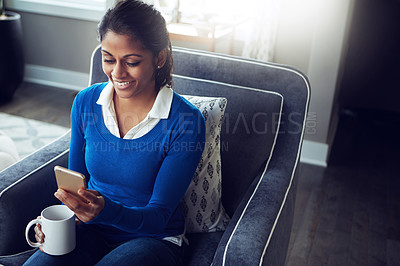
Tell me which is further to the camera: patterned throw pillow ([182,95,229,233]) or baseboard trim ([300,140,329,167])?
baseboard trim ([300,140,329,167])

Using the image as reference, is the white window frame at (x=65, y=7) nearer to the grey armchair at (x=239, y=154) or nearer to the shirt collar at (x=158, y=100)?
the grey armchair at (x=239, y=154)

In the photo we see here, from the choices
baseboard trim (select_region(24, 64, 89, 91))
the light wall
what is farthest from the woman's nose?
baseboard trim (select_region(24, 64, 89, 91))

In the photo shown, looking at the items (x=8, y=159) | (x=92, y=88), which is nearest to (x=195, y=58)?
(x=92, y=88)

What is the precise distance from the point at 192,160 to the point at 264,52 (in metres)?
1.89

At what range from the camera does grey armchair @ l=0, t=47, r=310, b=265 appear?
124 cm

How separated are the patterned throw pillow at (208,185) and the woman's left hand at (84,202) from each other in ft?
1.24

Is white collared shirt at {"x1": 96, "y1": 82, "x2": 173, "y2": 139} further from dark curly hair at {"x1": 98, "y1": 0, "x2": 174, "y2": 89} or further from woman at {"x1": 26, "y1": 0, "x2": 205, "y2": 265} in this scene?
dark curly hair at {"x1": 98, "y1": 0, "x2": 174, "y2": 89}

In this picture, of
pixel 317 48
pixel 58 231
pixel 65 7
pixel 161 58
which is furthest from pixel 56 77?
pixel 58 231

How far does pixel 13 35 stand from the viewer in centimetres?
345

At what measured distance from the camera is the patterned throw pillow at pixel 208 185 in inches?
51.9

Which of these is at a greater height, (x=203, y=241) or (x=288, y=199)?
(x=288, y=199)

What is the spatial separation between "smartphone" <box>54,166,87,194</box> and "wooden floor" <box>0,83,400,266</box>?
1.29 m

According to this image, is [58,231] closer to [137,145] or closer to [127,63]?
[137,145]

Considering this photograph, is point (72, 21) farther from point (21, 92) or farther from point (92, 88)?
point (92, 88)
